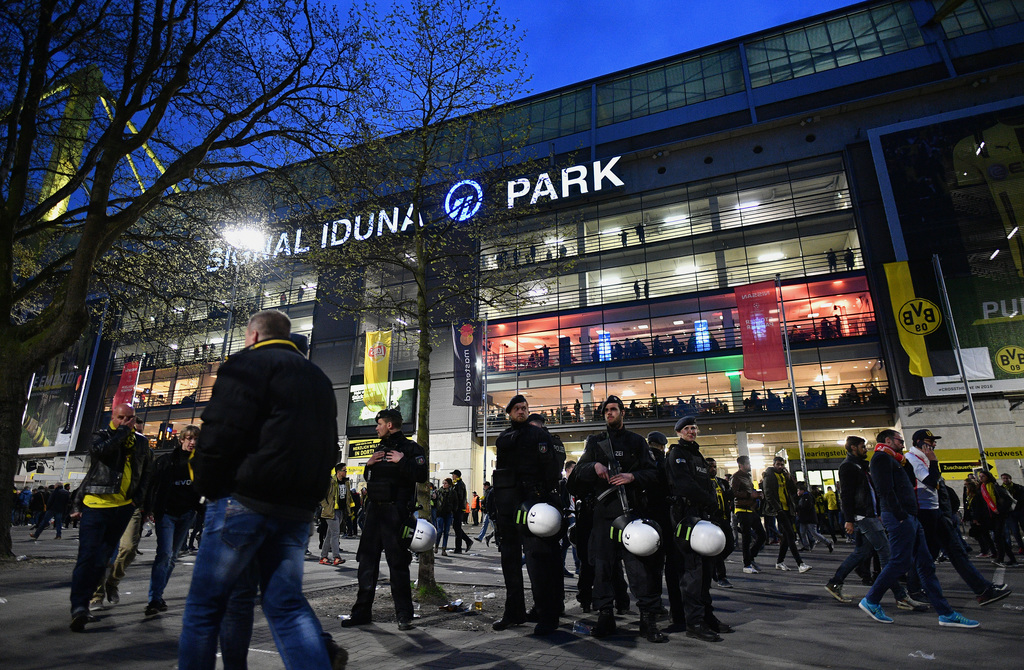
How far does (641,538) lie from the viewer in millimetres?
4285

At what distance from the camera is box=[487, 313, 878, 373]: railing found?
2436 cm

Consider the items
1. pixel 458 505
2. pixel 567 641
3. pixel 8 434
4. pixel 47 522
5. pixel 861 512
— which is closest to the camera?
pixel 567 641

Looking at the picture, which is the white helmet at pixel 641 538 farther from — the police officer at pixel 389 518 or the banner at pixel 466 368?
the banner at pixel 466 368

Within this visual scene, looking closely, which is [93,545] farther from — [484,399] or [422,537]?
[484,399]

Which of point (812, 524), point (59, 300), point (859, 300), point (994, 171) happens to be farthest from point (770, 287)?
point (59, 300)

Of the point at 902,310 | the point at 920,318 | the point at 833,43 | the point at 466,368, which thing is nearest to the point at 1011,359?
the point at 920,318

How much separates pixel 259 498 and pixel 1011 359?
89.0ft

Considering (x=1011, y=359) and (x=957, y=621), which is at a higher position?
(x=1011, y=359)

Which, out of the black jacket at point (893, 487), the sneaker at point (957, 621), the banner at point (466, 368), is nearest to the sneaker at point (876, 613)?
the sneaker at point (957, 621)

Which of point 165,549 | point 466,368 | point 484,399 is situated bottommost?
point 165,549

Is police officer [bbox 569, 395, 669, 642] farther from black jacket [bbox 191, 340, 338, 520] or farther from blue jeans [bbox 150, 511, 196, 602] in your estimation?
blue jeans [bbox 150, 511, 196, 602]

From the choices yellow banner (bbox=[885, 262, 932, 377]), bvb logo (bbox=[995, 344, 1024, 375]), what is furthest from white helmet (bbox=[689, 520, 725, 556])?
bvb logo (bbox=[995, 344, 1024, 375])

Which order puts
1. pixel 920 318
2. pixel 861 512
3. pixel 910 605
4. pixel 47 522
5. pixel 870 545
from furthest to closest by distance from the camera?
pixel 920 318
pixel 47 522
pixel 870 545
pixel 861 512
pixel 910 605

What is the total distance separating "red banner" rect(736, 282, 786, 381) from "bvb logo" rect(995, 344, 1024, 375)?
7528mm
